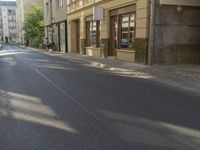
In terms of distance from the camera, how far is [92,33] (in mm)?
29844

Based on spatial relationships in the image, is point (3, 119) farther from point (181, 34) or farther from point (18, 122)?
point (181, 34)

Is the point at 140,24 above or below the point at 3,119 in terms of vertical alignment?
above

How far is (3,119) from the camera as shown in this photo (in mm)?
7004

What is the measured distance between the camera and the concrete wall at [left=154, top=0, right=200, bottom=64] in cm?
1839

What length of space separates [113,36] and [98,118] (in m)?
18.2

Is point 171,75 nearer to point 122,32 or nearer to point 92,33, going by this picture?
point 122,32

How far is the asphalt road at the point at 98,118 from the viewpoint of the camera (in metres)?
5.45

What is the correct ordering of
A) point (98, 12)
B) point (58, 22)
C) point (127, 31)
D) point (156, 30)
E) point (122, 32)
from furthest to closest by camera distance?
point (58, 22), point (98, 12), point (122, 32), point (127, 31), point (156, 30)

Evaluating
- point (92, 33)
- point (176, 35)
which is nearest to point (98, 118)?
point (176, 35)

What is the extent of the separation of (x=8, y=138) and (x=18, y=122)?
3.33 ft

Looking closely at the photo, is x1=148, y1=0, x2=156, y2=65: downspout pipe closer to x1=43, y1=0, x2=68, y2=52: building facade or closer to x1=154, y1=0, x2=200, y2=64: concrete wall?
x1=154, y1=0, x2=200, y2=64: concrete wall

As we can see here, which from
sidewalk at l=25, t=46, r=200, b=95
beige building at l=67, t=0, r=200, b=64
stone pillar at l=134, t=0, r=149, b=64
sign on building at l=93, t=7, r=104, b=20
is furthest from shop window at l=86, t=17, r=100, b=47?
sidewalk at l=25, t=46, r=200, b=95

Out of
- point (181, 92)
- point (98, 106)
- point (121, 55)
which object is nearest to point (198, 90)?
point (181, 92)

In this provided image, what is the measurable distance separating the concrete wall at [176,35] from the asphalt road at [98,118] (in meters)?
7.39
